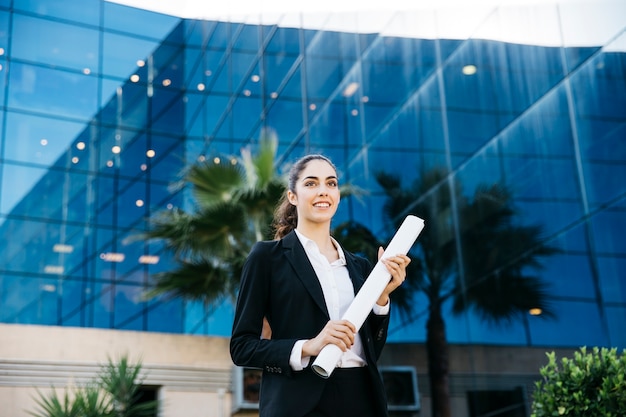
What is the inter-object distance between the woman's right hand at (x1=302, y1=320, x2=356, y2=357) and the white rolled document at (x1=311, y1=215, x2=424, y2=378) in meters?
0.02

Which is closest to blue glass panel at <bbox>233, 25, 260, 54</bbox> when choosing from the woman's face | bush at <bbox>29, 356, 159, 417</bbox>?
bush at <bbox>29, 356, 159, 417</bbox>

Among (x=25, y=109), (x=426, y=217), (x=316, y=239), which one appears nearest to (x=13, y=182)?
(x=25, y=109)

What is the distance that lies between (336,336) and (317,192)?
1.66ft

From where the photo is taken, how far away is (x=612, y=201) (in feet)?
25.7

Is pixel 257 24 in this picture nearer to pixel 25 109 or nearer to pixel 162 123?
pixel 162 123

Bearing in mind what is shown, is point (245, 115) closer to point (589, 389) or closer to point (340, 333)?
point (589, 389)

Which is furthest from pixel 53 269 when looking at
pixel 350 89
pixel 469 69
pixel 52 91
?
pixel 469 69

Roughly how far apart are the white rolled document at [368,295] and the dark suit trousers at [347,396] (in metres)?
0.10

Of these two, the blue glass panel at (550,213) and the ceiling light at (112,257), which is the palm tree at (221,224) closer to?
the blue glass panel at (550,213)

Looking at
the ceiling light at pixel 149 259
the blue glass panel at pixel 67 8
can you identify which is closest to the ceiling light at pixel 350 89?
the ceiling light at pixel 149 259

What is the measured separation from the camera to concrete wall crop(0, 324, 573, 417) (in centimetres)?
1238

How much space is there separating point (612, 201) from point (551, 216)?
3.20 feet

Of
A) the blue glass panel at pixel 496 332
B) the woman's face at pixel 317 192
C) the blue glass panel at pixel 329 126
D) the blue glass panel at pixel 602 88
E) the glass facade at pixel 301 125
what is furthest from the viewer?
the blue glass panel at pixel 329 126

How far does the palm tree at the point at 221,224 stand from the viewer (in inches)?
456
